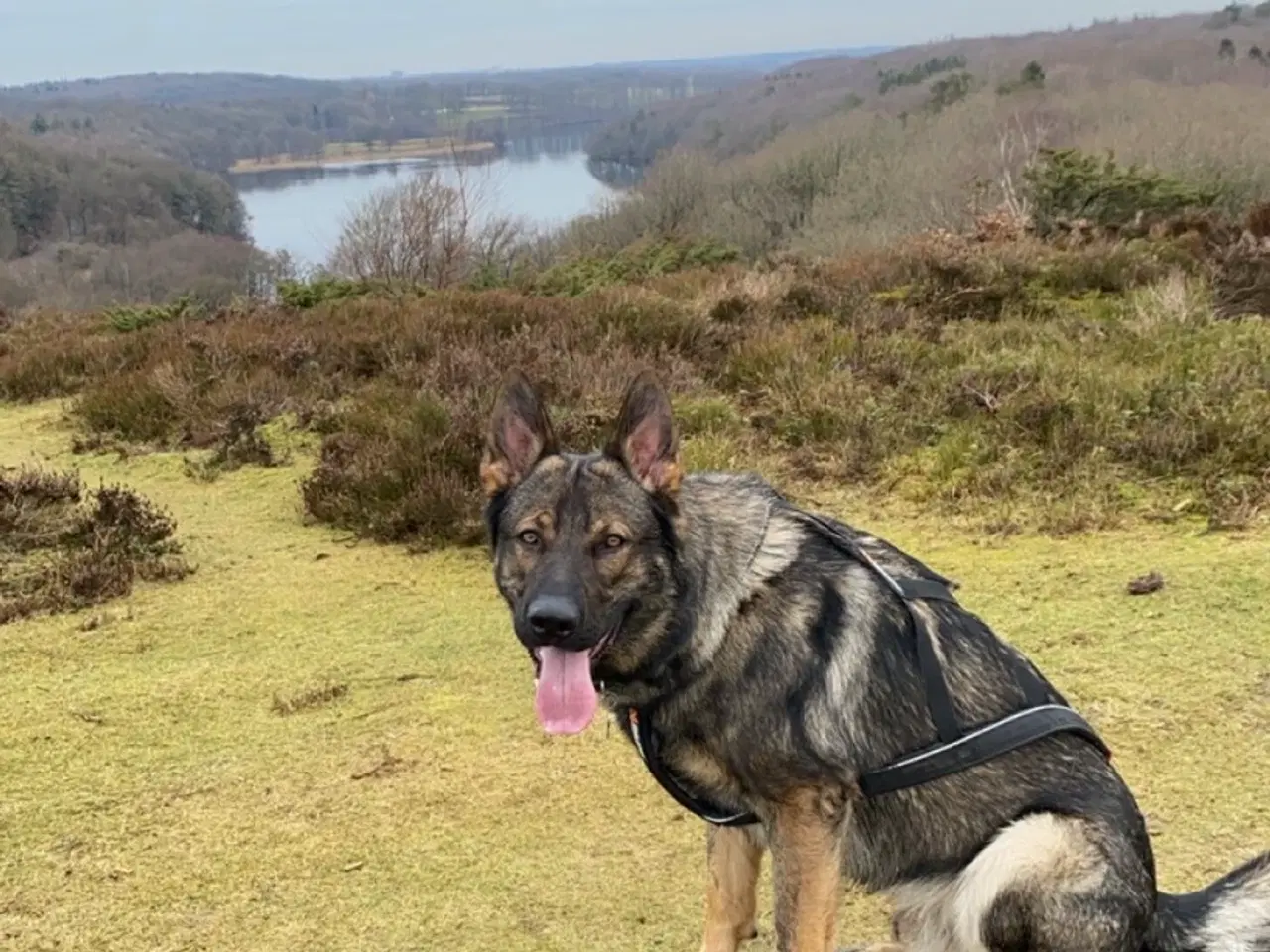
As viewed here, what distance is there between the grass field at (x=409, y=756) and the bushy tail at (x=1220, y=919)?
76cm

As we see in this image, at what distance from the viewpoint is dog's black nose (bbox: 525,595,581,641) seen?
2.59 meters

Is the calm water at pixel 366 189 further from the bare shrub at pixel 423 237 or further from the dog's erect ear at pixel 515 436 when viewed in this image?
the dog's erect ear at pixel 515 436

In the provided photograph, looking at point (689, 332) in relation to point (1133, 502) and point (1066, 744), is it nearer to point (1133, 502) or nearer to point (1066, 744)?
point (1133, 502)

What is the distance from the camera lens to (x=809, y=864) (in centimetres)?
272

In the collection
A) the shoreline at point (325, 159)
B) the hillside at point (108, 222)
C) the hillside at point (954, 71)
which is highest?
the hillside at point (954, 71)

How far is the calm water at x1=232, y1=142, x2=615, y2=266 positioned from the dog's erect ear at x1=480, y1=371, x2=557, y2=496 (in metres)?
25.5

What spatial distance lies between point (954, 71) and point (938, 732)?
377 ft

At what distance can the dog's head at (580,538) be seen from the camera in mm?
2666

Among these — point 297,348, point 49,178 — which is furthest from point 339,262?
point 49,178

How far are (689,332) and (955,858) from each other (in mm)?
7734

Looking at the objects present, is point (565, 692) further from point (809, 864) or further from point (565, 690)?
point (809, 864)

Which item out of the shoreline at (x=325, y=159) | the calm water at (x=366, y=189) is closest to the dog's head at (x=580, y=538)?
the calm water at (x=366, y=189)

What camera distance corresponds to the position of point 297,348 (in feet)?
34.7

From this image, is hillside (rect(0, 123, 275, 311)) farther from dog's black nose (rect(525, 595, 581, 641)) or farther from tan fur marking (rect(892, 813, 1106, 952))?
tan fur marking (rect(892, 813, 1106, 952))
